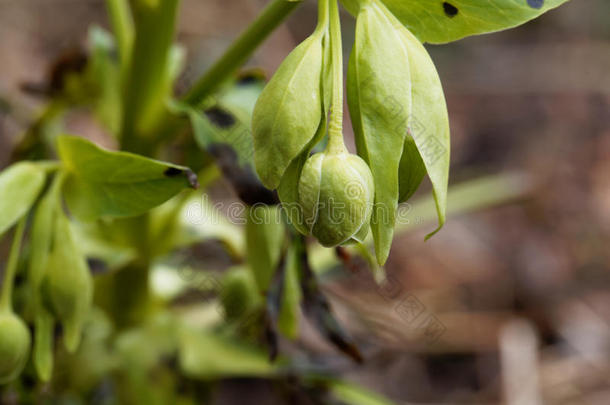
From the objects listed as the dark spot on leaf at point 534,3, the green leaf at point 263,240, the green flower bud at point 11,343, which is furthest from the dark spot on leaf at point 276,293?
the dark spot on leaf at point 534,3

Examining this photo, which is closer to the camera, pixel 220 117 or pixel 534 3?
pixel 534 3

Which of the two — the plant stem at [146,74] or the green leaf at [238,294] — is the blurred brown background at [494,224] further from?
the plant stem at [146,74]

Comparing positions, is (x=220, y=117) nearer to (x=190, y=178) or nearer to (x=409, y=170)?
(x=190, y=178)

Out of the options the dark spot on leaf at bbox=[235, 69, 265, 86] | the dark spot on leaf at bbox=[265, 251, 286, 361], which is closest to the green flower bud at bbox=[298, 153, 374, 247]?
the dark spot on leaf at bbox=[265, 251, 286, 361]

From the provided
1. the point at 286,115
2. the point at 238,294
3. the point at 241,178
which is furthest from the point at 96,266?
the point at 286,115

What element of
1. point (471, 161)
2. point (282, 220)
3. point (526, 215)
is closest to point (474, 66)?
point (471, 161)
